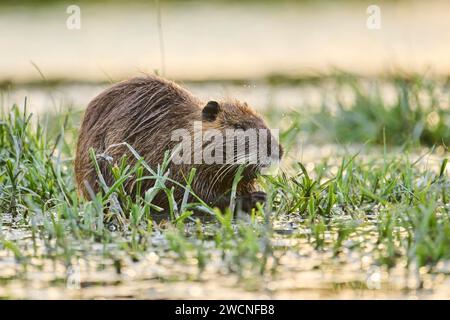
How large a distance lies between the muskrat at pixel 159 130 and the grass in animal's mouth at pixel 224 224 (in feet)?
0.33

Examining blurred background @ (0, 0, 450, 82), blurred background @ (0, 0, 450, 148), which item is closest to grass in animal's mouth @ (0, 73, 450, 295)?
blurred background @ (0, 0, 450, 148)

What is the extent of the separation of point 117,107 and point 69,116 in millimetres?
747

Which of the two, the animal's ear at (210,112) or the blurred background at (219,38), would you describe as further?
the blurred background at (219,38)

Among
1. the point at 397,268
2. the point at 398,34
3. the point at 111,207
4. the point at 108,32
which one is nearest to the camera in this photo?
the point at 397,268

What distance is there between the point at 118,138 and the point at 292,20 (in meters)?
9.18

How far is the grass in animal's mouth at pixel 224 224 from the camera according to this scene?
4.89 metres

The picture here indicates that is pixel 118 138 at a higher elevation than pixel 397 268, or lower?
higher

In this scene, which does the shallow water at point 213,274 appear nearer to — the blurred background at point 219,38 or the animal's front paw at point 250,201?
the animal's front paw at point 250,201

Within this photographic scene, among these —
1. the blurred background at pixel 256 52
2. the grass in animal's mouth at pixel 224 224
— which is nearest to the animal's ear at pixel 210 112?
the grass in animal's mouth at pixel 224 224

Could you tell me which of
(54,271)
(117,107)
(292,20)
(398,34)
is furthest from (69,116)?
(292,20)

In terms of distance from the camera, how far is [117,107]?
6336 mm

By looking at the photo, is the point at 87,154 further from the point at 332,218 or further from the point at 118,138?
the point at 332,218
